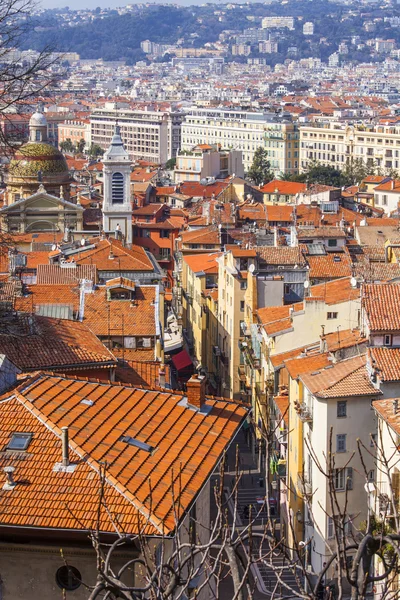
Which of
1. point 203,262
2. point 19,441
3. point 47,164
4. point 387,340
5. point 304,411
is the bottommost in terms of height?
point 203,262

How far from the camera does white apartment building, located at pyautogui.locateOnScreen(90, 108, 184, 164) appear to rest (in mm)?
148625

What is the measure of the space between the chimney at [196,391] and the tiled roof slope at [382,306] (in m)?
9.37

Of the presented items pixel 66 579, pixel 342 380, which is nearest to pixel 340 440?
pixel 342 380

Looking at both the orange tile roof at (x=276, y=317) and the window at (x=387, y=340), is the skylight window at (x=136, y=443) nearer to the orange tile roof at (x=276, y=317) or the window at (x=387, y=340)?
the window at (x=387, y=340)

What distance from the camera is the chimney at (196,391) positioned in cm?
1562

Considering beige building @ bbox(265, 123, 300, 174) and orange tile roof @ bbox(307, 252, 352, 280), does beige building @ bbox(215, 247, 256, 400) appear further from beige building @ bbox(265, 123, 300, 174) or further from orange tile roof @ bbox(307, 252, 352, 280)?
beige building @ bbox(265, 123, 300, 174)

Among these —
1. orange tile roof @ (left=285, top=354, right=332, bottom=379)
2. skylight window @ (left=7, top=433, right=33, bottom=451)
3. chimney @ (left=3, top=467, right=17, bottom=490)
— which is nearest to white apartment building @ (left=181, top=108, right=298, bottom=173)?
orange tile roof @ (left=285, top=354, right=332, bottom=379)

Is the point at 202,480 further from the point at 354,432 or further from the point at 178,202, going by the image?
the point at 178,202

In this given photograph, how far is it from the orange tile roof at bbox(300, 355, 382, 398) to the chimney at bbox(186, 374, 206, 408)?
6.76 m

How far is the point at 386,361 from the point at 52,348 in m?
Result: 5.66

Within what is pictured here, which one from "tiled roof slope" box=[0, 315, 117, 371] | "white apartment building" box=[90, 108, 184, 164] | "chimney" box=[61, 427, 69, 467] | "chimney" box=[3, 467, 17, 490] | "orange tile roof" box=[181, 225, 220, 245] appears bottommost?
"white apartment building" box=[90, 108, 184, 164]

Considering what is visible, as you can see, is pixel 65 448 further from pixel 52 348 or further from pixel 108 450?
pixel 52 348

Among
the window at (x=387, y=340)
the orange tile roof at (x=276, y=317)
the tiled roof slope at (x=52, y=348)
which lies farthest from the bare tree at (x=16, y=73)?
the orange tile roof at (x=276, y=317)

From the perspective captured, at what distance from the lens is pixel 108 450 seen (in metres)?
14.0
